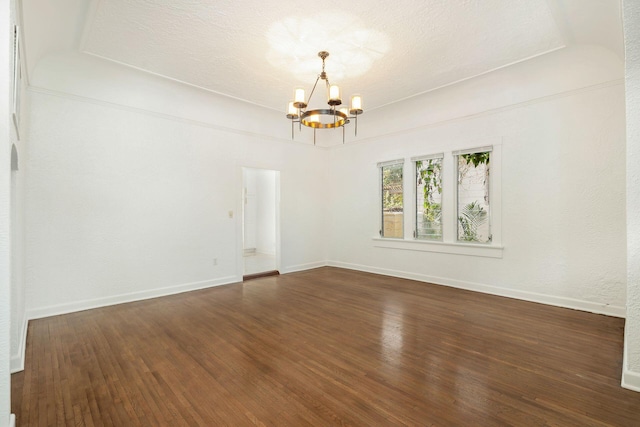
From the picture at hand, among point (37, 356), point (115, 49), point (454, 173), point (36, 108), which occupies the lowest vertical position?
point (37, 356)

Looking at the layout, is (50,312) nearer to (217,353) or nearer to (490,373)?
(217,353)

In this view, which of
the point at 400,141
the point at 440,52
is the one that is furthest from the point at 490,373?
the point at 400,141

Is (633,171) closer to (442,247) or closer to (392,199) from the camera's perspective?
(442,247)

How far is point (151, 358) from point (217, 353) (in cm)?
61

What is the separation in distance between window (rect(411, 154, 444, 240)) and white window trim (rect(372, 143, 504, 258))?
81 mm

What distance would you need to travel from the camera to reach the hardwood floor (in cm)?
205

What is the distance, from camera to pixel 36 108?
3.87 metres

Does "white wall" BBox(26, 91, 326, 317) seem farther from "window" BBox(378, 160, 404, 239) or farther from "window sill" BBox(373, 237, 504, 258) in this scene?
"window sill" BBox(373, 237, 504, 258)

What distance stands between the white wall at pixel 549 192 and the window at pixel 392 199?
1.98 ft

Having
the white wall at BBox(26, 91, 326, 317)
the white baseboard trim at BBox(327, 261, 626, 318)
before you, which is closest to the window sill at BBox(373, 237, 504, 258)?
the white baseboard trim at BBox(327, 261, 626, 318)

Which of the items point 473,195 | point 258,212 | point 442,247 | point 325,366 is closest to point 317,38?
point 325,366

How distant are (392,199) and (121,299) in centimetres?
527

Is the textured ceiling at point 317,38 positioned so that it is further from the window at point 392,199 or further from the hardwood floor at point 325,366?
the hardwood floor at point 325,366

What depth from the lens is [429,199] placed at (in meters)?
5.89
